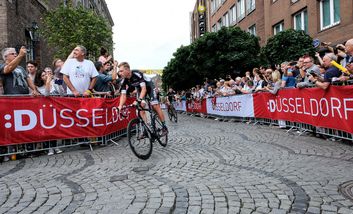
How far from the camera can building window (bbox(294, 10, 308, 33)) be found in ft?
75.3

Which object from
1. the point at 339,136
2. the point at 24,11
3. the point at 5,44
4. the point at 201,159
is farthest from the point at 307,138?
the point at 24,11

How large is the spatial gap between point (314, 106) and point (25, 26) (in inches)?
724

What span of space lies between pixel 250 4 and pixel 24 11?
20.2 m

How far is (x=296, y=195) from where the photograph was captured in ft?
13.4

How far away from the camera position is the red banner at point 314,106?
721 cm

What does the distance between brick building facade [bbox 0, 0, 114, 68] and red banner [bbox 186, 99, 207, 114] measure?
10.5m

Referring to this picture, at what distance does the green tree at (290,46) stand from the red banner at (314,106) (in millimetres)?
6461

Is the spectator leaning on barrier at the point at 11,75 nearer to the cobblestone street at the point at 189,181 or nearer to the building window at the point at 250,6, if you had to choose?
the cobblestone street at the point at 189,181

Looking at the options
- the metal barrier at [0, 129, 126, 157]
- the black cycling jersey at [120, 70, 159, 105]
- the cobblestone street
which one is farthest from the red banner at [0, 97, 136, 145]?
the black cycling jersey at [120, 70, 159, 105]

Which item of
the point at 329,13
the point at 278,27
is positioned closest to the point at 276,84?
the point at 329,13

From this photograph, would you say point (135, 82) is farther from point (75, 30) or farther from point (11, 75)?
point (75, 30)

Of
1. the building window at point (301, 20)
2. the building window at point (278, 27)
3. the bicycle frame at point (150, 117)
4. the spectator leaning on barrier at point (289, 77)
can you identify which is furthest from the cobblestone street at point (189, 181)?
the building window at point (278, 27)

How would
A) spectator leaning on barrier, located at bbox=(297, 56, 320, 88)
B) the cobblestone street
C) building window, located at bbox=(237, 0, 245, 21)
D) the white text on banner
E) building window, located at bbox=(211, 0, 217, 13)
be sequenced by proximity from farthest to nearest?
1. building window, located at bbox=(211, 0, 217, 13)
2. building window, located at bbox=(237, 0, 245, 21)
3. the white text on banner
4. spectator leaning on barrier, located at bbox=(297, 56, 320, 88)
5. the cobblestone street

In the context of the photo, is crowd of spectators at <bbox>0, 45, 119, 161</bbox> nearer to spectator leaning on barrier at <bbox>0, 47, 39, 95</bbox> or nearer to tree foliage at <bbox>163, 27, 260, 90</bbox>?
spectator leaning on barrier at <bbox>0, 47, 39, 95</bbox>
